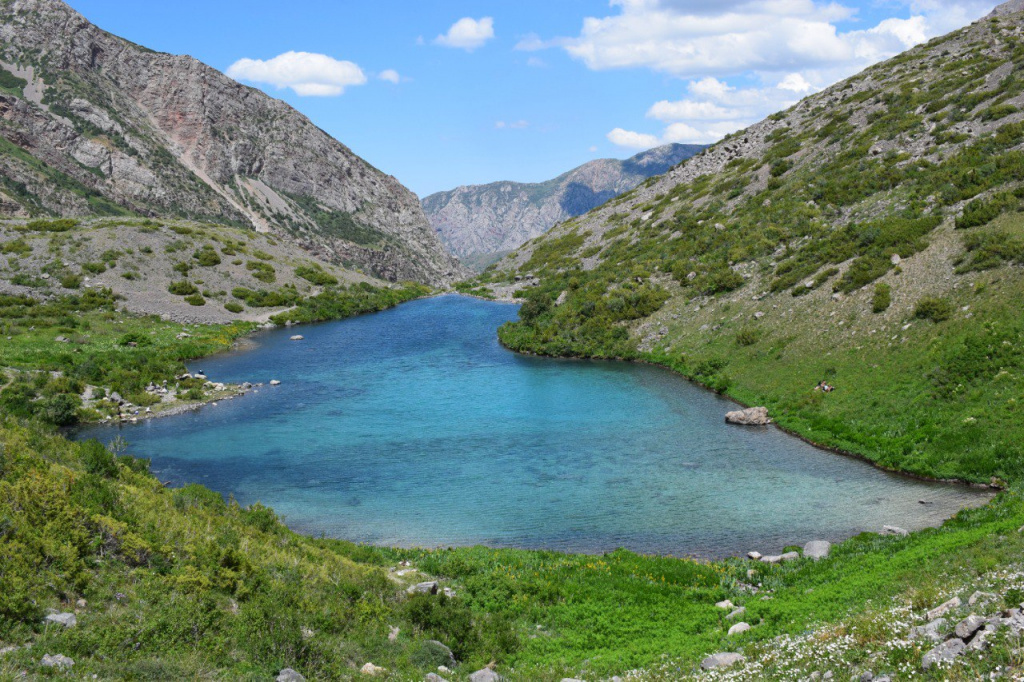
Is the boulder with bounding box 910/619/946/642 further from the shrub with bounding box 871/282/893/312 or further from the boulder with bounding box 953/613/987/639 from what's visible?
the shrub with bounding box 871/282/893/312

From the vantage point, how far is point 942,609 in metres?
12.6

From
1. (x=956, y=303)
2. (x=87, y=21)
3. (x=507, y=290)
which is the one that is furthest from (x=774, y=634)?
(x=87, y=21)

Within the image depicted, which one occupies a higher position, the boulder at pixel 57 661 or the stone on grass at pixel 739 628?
the boulder at pixel 57 661

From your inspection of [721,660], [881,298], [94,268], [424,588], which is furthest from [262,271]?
[721,660]

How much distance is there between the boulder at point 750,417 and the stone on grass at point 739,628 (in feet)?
81.7

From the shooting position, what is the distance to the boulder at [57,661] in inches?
463

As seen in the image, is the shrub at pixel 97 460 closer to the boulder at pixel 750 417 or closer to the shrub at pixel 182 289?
the boulder at pixel 750 417

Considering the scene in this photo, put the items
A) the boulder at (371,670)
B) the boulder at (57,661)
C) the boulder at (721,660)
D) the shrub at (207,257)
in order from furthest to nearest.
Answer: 1. the shrub at (207,257)
2. the boulder at (721,660)
3. the boulder at (371,670)
4. the boulder at (57,661)

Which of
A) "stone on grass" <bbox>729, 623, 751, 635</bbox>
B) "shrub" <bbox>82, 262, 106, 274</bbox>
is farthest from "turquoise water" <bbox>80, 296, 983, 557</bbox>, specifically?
"shrub" <bbox>82, 262, 106, 274</bbox>

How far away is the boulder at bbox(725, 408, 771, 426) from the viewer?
40.2 m

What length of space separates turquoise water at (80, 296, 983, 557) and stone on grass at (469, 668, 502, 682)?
10.6 meters

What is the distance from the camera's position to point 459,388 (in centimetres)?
5384

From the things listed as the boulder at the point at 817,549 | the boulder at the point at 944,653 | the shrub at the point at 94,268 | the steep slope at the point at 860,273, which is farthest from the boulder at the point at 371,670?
the shrub at the point at 94,268

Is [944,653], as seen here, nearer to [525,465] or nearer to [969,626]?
[969,626]
